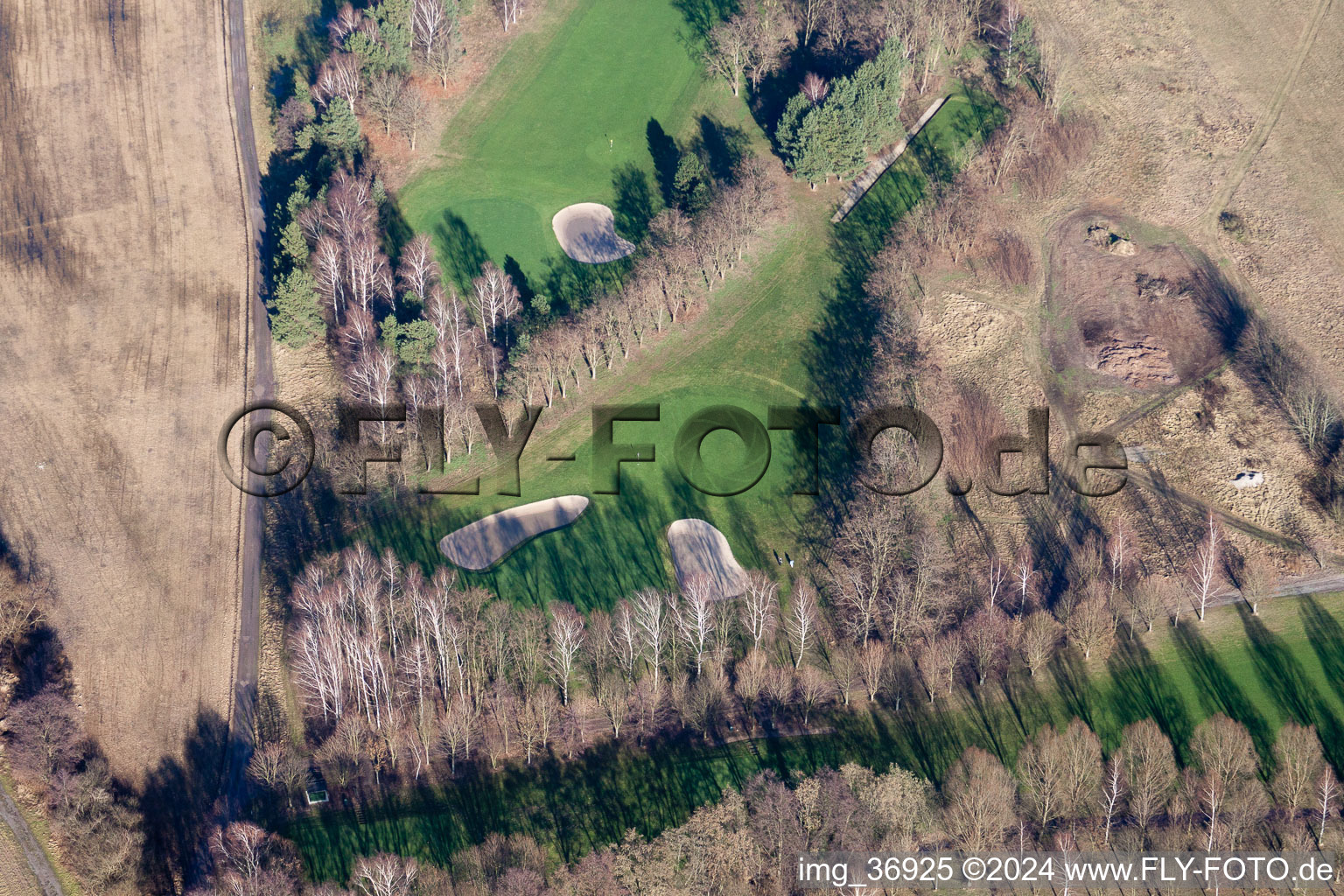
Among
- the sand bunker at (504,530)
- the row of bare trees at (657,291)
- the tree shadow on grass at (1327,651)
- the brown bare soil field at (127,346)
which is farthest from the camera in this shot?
the row of bare trees at (657,291)

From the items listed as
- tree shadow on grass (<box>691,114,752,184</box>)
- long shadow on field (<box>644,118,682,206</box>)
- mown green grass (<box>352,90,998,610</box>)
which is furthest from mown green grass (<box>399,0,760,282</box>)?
mown green grass (<box>352,90,998,610</box>)

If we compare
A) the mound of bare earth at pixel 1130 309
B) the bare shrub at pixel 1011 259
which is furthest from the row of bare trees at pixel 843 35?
the mound of bare earth at pixel 1130 309

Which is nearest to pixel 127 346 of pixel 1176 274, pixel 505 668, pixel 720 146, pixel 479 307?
pixel 479 307

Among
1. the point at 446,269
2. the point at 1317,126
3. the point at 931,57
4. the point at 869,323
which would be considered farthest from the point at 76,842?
the point at 1317,126

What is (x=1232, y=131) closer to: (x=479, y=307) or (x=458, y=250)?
(x=479, y=307)

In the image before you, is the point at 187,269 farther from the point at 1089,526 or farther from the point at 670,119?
the point at 1089,526

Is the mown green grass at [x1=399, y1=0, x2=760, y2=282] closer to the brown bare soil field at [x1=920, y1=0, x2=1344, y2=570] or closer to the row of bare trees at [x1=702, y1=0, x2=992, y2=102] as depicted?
the row of bare trees at [x1=702, y1=0, x2=992, y2=102]

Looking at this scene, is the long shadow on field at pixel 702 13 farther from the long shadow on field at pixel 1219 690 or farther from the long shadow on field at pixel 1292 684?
the long shadow on field at pixel 1292 684
